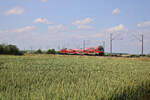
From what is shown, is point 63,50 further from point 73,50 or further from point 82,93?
point 82,93

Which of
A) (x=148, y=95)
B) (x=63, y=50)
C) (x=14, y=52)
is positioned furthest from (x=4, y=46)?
(x=148, y=95)

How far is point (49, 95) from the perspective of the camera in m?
3.94

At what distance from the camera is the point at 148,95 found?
238 inches

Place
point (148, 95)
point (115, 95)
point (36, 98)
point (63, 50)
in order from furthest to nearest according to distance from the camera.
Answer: point (63, 50) → point (148, 95) → point (115, 95) → point (36, 98)

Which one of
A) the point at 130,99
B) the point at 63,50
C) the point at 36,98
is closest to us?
the point at 36,98

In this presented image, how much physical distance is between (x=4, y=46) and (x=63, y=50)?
17.8 meters

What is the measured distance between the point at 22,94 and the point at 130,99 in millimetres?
2759

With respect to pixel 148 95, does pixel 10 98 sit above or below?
above

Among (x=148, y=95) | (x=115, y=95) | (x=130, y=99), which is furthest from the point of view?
(x=148, y=95)

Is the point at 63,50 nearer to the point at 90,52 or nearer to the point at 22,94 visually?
the point at 90,52

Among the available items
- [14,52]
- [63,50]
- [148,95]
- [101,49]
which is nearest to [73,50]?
[63,50]

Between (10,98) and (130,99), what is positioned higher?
(10,98)

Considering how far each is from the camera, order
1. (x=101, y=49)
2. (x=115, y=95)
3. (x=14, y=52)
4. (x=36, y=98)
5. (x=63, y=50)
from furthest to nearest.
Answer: (x=63, y=50) → (x=14, y=52) → (x=101, y=49) → (x=115, y=95) → (x=36, y=98)

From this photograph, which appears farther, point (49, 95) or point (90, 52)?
point (90, 52)
